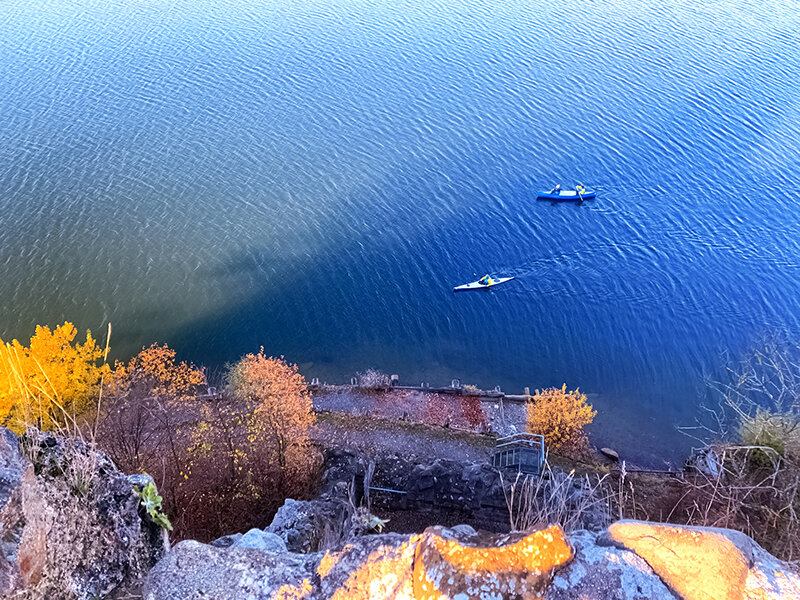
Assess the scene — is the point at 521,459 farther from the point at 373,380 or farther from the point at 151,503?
the point at 151,503

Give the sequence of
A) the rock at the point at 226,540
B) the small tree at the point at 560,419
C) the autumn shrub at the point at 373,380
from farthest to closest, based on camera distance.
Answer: the autumn shrub at the point at 373,380
the small tree at the point at 560,419
the rock at the point at 226,540

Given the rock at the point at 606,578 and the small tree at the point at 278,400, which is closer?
the rock at the point at 606,578

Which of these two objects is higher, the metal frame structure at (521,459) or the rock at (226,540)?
the rock at (226,540)

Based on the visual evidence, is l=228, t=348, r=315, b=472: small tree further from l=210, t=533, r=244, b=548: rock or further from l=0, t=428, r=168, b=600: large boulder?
l=0, t=428, r=168, b=600: large boulder

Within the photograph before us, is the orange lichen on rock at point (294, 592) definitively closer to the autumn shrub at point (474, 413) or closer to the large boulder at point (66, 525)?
the large boulder at point (66, 525)

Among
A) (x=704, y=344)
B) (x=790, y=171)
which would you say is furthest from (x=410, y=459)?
(x=790, y=171)

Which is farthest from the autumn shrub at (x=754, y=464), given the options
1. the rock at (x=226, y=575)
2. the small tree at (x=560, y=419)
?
the rock at (x=226, y=575)

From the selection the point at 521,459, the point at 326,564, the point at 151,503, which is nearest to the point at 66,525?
the point at 151,503

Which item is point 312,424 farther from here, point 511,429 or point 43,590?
point 43,590
